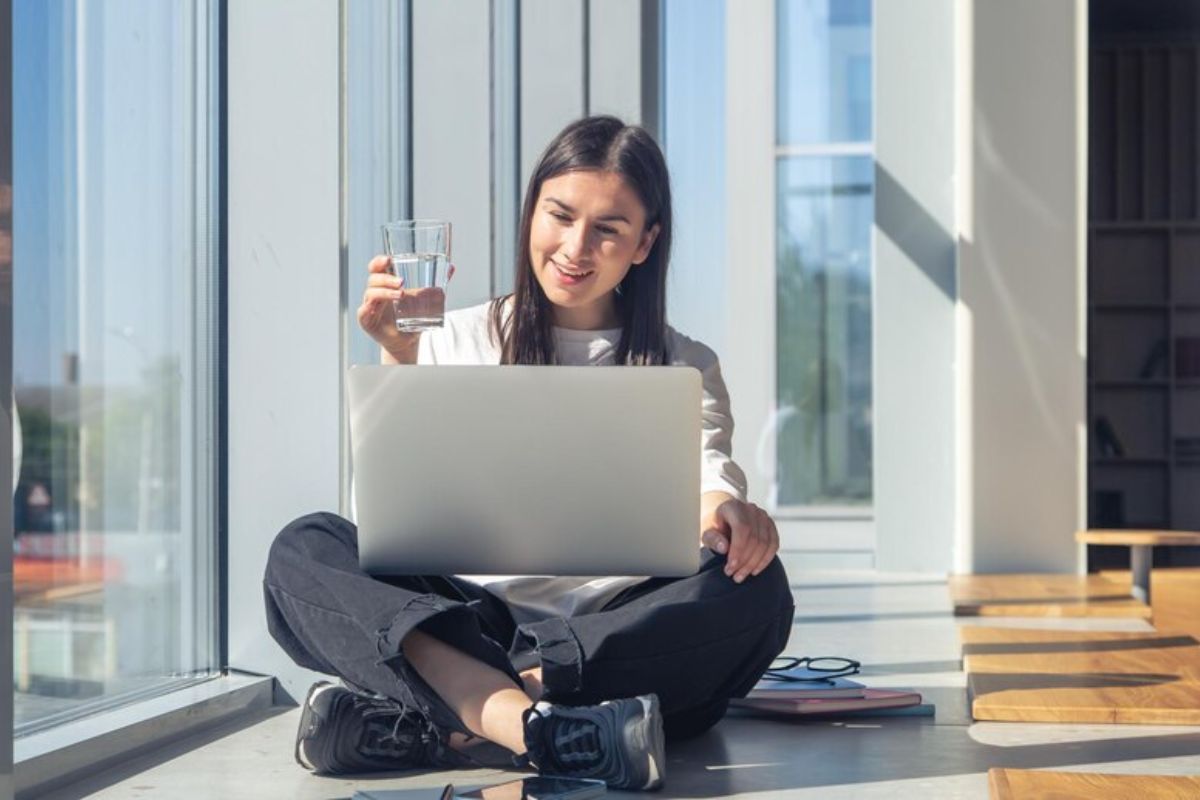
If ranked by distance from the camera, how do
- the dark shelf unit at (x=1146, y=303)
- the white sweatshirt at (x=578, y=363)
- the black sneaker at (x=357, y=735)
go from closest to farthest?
1. the black sneaker at (x=357, y=735)
2. the white sweatshirt at (x=578, y=363)
3. the dark shelf unit at (x=1146, y=303)

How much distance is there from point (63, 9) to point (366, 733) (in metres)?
0.95

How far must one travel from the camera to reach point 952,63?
18.9 ft

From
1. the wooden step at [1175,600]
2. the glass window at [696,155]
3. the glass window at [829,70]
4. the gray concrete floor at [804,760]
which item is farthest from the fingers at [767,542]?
the glass window at [829,70]

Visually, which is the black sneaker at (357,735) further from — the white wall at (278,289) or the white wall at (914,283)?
the white wall at (914,283)

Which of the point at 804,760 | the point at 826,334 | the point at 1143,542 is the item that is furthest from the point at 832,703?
the point at 826,334

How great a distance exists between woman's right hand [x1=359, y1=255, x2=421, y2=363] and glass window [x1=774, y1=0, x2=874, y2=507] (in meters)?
3.89

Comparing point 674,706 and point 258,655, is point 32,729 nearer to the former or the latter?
point 258,655

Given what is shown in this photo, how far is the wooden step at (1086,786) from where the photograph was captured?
1.71 m

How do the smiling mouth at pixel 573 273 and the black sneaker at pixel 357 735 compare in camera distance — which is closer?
the black sneaker at pixel 357 735

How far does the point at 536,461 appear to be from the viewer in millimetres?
1790

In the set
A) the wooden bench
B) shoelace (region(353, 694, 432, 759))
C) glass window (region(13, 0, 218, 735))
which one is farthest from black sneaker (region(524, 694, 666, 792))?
the wooden bench

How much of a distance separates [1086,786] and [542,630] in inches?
25.7

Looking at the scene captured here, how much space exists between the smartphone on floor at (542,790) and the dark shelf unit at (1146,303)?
19.5ft

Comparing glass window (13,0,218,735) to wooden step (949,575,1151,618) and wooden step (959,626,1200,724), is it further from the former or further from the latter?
wooden step (949,575,1151,618)
